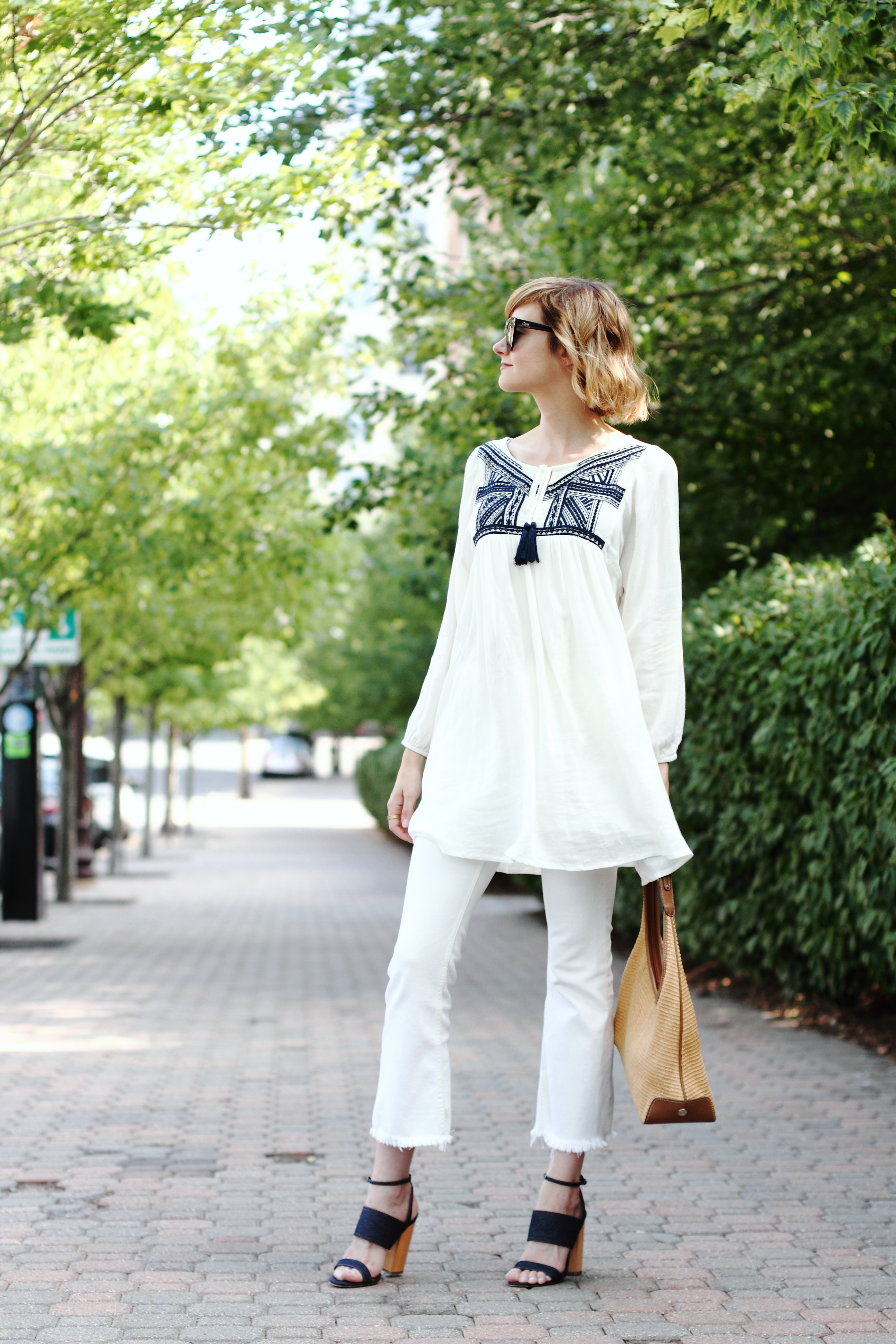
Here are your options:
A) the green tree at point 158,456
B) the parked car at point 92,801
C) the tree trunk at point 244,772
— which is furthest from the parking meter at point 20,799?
the tree trunk at point 244,772

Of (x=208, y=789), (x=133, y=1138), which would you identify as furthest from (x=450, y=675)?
(x=208, y=789)

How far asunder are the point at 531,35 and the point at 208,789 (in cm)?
4861

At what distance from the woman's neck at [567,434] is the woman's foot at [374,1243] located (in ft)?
5.32

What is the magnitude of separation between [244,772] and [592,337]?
45532mm

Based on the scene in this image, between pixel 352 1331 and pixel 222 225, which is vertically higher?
pixel 222 225

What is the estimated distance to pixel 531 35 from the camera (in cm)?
793

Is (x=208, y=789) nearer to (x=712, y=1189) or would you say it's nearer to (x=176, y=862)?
(x=176, y=862)

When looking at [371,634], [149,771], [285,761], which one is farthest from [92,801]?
[285,761]

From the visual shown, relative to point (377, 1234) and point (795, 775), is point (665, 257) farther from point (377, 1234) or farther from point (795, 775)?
point (377, 1234)

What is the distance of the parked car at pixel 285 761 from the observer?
6397 centimetres

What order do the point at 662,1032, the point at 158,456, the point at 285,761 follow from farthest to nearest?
1. the point at 285,761
2. the point at 158,456
3. the point at 662,1032

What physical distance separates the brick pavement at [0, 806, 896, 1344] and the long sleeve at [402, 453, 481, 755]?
1213mm

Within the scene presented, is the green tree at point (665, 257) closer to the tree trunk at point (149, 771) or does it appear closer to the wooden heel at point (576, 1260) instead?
the wooden heel at point (576, 1260)

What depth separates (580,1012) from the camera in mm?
3363
